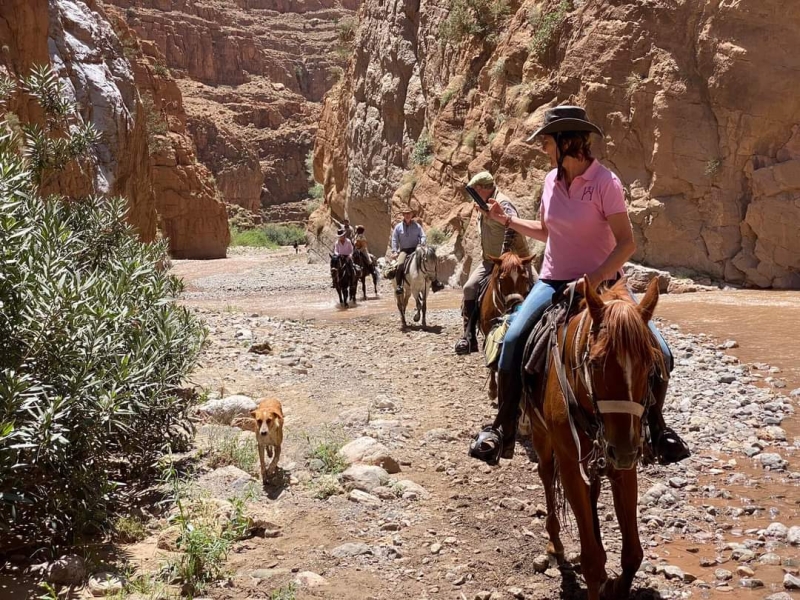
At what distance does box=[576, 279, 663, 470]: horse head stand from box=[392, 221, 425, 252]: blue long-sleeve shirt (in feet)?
38.0

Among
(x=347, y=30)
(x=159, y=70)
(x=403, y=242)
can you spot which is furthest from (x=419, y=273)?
(x=159, y=70)

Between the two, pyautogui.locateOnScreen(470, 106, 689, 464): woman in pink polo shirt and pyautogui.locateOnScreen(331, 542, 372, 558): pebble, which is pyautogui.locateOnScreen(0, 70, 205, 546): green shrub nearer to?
pyautogui.locateOnScreen(331, 542, 372, 558): pebble

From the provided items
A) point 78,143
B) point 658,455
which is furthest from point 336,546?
point 78,143

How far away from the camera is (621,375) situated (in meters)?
3.29

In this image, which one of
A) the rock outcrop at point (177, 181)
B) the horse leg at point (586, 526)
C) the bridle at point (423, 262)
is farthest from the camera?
the rock outcrop at point (177, 181)

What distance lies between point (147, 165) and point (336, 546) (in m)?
28.2

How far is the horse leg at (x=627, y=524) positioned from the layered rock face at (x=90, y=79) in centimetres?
1564

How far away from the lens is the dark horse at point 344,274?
19.1 metres

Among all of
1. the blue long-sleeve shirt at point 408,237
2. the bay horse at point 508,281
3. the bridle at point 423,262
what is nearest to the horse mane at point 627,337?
the bay horse at point 508,281

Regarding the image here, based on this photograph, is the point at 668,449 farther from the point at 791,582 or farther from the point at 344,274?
the point at 344,274

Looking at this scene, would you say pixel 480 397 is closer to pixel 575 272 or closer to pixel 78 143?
pixel 575 272

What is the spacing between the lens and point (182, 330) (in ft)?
23.4

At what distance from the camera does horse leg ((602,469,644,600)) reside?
378 centimetres

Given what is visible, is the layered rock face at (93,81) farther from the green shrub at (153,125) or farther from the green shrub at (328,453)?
the green shrub at (328,453)
